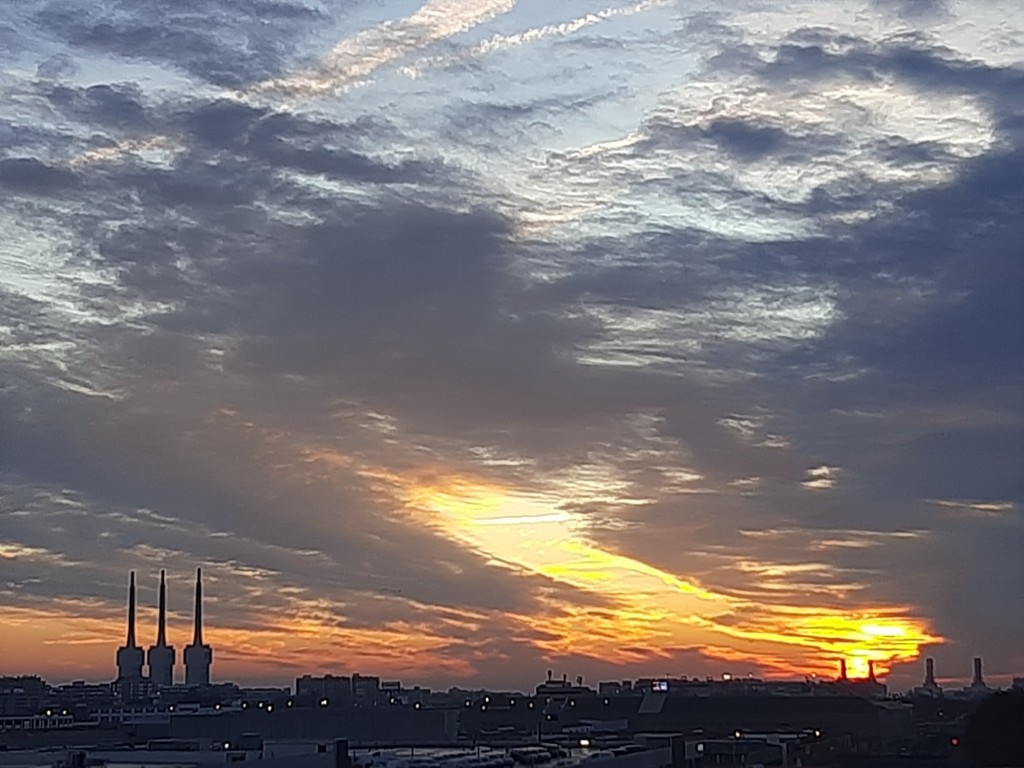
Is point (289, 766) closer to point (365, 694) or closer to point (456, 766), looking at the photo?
point (456, 766)

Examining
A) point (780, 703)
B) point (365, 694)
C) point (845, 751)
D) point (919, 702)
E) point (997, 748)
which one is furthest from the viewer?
point (365, 694)

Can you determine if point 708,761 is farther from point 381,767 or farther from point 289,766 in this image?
point 289,766

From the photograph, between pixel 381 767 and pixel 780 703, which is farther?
pixel 780 703

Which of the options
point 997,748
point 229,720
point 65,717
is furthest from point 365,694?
point 997,748

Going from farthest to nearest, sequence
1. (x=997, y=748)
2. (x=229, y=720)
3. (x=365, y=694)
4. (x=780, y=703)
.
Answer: (x=365, y=694)
(x=780, y=703)
(x=229, y=720)
(x=997, y=748)

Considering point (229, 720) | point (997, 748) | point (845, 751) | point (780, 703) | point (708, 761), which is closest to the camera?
point (997, 748)

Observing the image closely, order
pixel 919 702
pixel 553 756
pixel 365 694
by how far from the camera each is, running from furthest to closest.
A: pixel 365 694
pixel 919 702
pixel 553 756

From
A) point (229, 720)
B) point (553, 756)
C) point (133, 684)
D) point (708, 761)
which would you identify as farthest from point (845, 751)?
point (133, 684)

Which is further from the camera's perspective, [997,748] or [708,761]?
[708,761]
